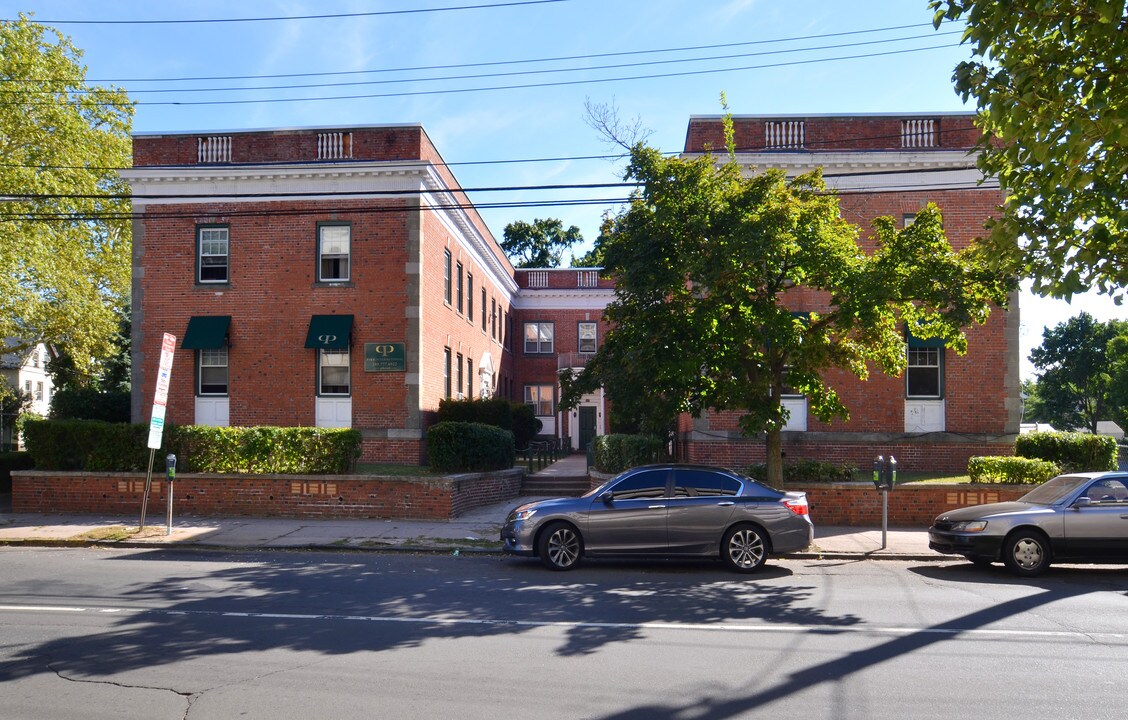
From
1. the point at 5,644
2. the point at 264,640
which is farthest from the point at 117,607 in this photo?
the point at 264,640

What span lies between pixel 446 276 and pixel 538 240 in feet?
135

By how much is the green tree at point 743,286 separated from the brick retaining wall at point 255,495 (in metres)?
4.65

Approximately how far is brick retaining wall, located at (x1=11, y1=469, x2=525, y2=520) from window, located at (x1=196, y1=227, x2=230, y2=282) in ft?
24.7

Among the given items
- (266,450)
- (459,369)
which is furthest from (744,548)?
(459,369)

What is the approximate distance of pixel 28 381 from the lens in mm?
47688

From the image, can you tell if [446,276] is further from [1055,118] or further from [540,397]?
[1055,118]

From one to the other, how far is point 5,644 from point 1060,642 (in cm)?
959

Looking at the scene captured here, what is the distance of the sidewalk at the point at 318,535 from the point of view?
46.3 feet

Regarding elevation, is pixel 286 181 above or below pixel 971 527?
above

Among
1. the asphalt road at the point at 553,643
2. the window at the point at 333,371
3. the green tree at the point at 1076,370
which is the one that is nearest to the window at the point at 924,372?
the asphalt road at the point at 553,643

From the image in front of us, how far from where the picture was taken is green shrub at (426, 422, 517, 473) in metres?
18.1

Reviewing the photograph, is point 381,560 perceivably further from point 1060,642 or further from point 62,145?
point 62,145

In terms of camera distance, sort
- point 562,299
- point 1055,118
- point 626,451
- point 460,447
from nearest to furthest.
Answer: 1. point 1055,118
2. point 460,447
3. point 626,451
4. point 562,299

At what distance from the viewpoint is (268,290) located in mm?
23297
